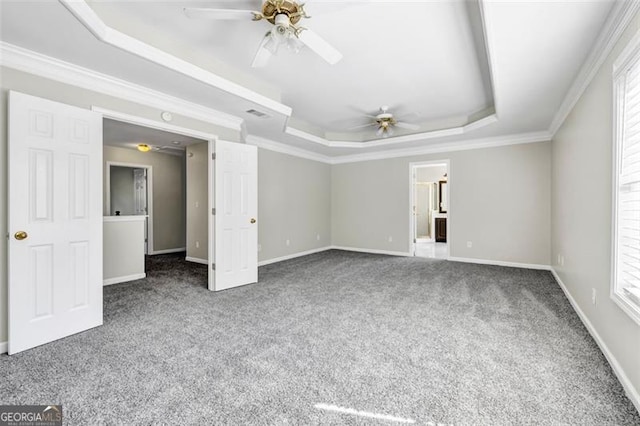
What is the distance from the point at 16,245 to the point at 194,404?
2.00 metres

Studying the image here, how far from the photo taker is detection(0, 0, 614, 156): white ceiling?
6.85ft

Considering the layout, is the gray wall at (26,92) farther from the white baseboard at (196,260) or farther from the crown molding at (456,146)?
the crown molding at (456,146)

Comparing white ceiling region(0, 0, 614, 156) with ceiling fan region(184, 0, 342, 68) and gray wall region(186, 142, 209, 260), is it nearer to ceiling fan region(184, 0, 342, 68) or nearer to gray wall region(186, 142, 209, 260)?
ceiling fan region(184, 0, 342, 68)

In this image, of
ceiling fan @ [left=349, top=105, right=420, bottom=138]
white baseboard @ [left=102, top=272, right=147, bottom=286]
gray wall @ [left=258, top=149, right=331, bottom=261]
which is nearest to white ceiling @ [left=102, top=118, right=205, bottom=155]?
gray wall @ [left=258, top=149, right=331, bottom=261]

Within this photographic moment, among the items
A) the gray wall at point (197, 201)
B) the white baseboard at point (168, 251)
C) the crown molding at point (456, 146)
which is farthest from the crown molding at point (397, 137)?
the white baseboard at point (168, 251)

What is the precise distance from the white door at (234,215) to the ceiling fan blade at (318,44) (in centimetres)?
208

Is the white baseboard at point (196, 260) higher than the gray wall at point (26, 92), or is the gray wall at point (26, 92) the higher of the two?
the gray wall at point (26, 92)

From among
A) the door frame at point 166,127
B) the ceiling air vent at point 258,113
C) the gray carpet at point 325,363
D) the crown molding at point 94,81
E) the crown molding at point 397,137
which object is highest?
→ the crown molding at point 397,137

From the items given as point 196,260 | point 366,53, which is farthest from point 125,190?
point 366,53

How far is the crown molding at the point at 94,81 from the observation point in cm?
236

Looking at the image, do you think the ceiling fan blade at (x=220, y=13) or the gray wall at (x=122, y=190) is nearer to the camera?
the ceiling fan blade at (x=220, y=13)

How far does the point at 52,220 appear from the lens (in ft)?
8.22

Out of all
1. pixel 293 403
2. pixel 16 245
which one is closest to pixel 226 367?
pixel 293 403

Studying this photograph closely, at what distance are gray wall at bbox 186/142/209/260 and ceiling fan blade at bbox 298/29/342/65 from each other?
398 centimetres
